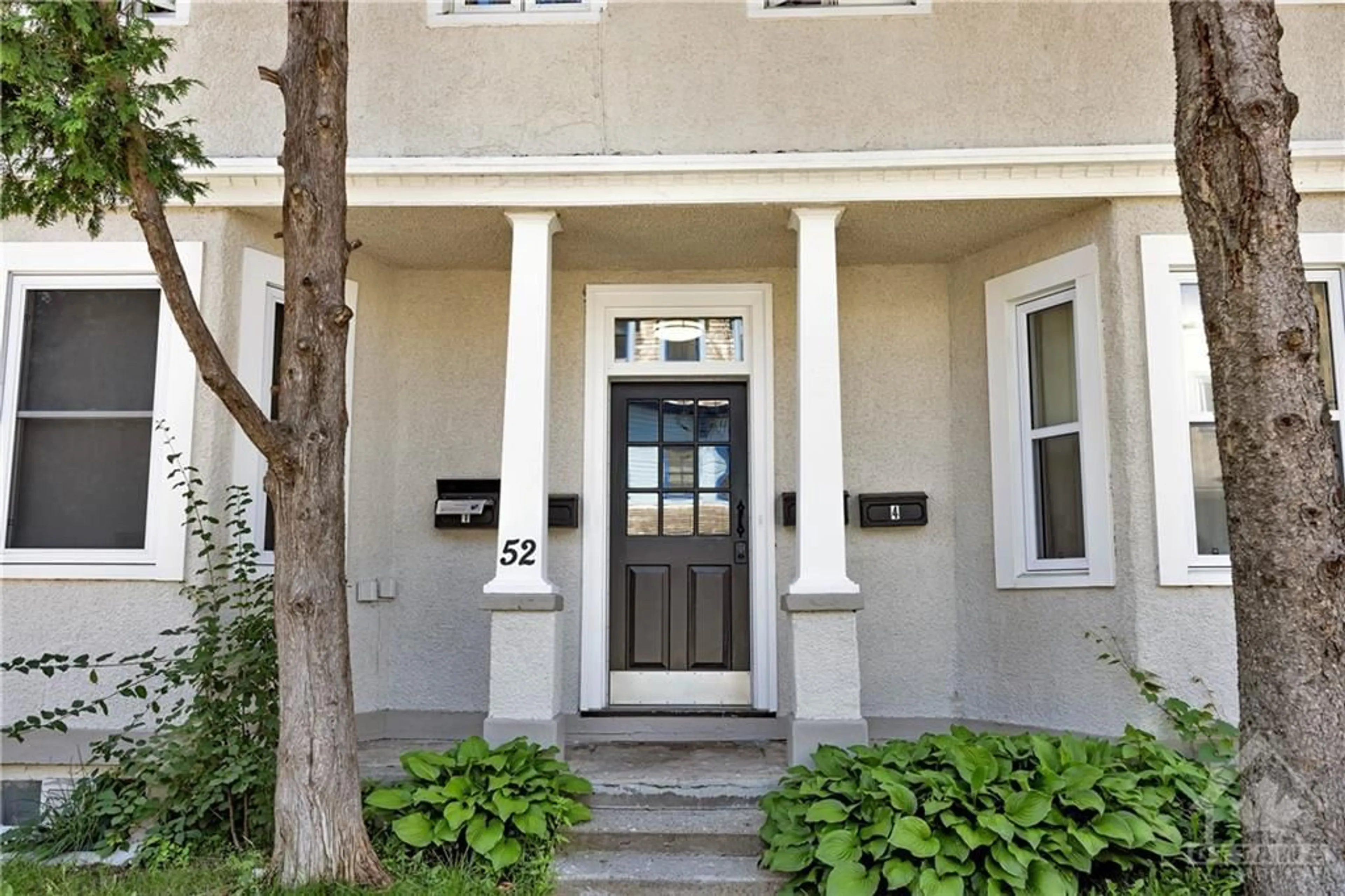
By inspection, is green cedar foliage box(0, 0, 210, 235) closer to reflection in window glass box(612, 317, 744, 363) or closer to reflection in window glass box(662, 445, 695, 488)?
reflection in window glass box(612, 317, 744, 363)

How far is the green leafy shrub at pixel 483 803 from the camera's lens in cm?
397

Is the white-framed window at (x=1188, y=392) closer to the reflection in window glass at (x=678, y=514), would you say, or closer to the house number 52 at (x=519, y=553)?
the reflection in window glass at (x=678, y=514)

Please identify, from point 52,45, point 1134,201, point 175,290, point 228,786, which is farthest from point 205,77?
point 1134,201

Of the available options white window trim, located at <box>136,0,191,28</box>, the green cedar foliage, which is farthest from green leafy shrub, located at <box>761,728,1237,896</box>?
white window trim, located at <box>136,0,191,28</box>

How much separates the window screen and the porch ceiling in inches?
40.3

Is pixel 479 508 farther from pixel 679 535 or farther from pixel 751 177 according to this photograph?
pixel 751 177

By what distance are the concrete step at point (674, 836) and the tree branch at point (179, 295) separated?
2.31 m

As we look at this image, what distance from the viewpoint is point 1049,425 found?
551 centimetres

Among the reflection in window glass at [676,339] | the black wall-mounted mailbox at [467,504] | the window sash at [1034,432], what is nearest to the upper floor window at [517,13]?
the reflection in window glass at [676,339]

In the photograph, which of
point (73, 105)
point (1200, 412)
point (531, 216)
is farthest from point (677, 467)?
point (73, 105)

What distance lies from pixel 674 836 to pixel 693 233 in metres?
3.33

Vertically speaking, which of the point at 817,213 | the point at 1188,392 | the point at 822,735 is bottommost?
the point at 822,735

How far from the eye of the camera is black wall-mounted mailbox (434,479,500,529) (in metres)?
5.90

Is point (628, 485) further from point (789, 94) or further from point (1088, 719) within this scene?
point (1088, 719)
